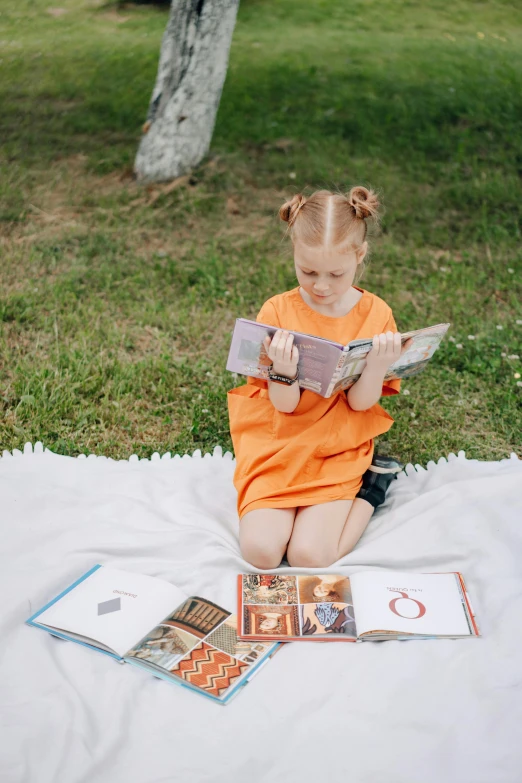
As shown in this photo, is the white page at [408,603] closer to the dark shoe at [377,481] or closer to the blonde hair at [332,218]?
the dark shoe at [377,481]

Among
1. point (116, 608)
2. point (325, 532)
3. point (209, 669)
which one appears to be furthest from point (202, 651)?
point (325, 532)

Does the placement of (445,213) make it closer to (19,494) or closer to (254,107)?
(254,107)

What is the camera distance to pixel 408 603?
103 inches

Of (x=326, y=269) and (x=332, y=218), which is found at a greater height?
(x=332, y=218)

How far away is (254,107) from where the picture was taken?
25.0 feet

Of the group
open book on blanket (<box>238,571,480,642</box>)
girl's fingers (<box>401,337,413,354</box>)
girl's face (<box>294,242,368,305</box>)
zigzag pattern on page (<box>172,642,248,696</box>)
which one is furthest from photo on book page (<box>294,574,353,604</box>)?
girl's face (<box>294,242,368,305</box>)

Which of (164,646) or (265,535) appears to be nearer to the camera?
(164,646)

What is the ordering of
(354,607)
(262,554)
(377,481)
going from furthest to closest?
(377,481), (262,554), (354,607)

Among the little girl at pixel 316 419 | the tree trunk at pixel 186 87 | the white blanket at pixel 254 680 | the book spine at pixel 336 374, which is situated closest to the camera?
the white blanket at pixel 254 680

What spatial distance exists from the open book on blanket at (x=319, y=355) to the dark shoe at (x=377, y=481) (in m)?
0.49

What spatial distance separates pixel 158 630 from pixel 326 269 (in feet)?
4.47

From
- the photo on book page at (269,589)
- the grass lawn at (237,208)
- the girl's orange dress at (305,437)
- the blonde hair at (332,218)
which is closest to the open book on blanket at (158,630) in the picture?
the photo on book page at (269,589)

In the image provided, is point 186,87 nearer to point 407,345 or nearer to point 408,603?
point 407,345

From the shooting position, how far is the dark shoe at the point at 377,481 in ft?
10.4
